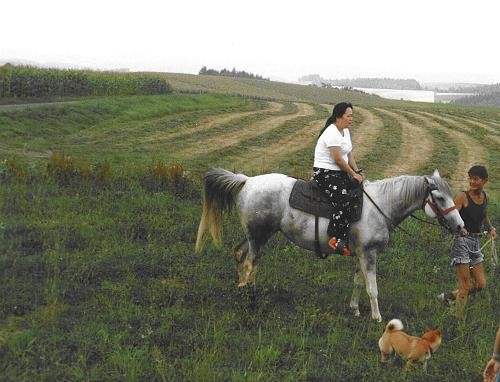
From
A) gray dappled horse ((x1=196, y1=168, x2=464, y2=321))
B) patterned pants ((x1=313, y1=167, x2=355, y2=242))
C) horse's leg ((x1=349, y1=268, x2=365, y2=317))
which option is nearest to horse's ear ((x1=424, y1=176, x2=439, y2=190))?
gray dappled horse ((x1=196, y1=168, x2=464, y2=321))

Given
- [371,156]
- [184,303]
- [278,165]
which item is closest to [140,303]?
[184,303]

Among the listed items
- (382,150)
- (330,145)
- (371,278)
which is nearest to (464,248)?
(371,278)

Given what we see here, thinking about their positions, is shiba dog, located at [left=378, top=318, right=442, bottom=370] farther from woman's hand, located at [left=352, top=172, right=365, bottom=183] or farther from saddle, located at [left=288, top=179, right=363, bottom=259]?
woman's hand, located at [left=352, top=172, right=365, bottom=183]

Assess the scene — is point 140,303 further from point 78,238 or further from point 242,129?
point 242,129

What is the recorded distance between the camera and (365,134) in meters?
27.0

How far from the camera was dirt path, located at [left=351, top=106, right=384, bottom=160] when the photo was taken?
22.3m

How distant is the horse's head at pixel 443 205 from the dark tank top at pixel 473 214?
35 centimetres

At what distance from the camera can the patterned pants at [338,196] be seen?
701 cm

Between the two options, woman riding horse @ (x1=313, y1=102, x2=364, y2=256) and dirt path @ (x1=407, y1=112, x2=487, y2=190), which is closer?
woman riding horse @ (x1=313, y1=102, x2=364, y2=256)

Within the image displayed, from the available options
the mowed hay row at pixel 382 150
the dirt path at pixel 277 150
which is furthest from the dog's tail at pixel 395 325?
the dirt path at pixel 277 150

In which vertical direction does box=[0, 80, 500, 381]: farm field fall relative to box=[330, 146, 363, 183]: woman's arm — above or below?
below

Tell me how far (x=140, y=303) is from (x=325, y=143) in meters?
3.45

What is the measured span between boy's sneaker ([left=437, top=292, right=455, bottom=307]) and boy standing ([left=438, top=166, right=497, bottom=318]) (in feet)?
0.47

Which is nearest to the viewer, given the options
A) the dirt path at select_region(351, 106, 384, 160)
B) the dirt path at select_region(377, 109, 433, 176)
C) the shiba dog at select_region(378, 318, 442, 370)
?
the shiba dog at select_region(378, 318, 442, 370)
